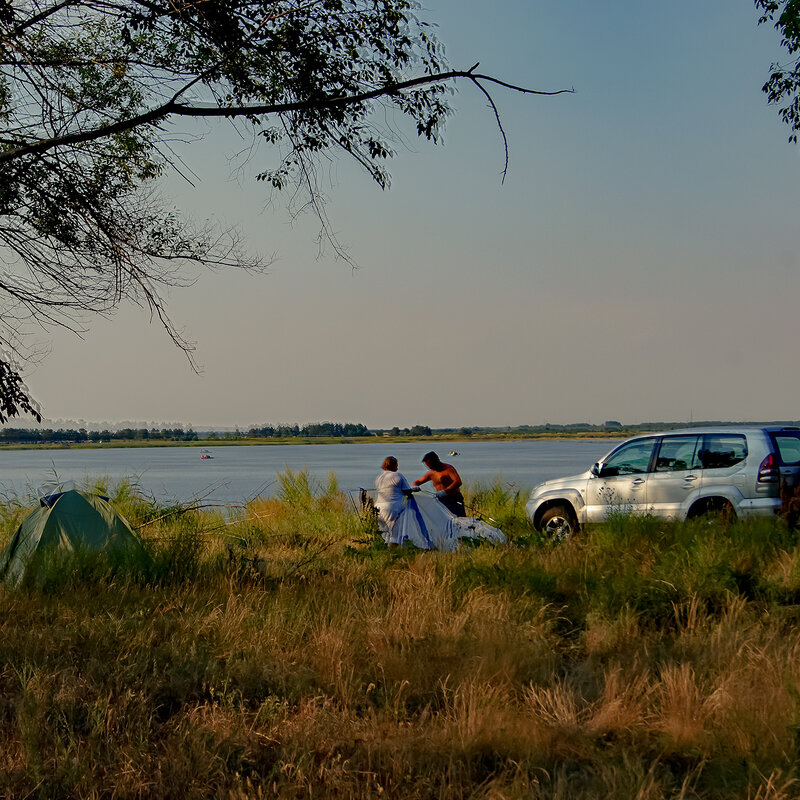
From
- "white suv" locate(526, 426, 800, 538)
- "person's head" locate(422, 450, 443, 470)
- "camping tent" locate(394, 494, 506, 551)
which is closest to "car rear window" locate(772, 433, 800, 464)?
"white suv" locate(526, 426, 800, 538)

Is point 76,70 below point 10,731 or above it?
above

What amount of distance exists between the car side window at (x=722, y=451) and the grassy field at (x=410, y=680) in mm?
2655

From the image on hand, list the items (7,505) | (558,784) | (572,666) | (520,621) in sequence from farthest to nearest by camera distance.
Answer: (7,505) < (520,621) < (572,666) < (558,784)

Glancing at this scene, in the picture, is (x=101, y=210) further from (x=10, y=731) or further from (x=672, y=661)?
(x=672, y=661)

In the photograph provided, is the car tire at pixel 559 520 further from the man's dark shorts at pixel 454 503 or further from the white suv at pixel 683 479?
the man's dark shorts at pixel 454 503

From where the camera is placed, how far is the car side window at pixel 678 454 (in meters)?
12.0

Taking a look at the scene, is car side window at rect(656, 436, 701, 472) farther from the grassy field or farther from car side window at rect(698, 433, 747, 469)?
the grassy field

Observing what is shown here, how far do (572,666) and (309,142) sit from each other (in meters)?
6.40

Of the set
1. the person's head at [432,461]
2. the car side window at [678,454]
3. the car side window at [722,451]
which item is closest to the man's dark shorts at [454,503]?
the person's head at [432,461]

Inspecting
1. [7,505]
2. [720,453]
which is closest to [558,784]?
[720,453]

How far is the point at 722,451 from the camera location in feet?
38.4

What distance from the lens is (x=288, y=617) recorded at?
6805mm

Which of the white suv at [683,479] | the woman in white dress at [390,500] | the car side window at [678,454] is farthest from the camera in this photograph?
the woman in white dress at [390,500]

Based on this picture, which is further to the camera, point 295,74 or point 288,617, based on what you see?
point 295,74
